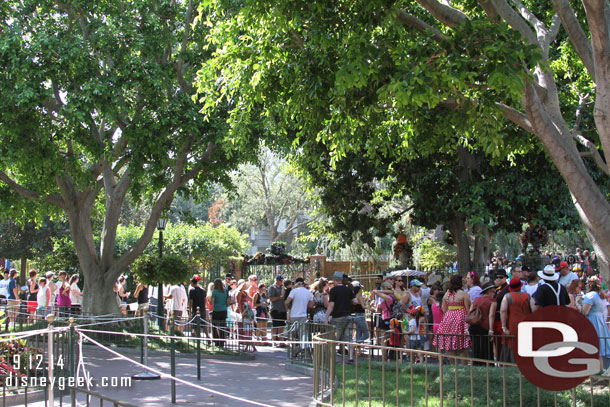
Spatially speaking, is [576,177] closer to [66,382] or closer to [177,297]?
[66,382]

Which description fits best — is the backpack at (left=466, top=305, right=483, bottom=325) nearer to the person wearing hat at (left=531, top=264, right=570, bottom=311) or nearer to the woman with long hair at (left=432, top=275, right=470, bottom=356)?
the woman with long hair at (left=432, top=275, right=470, bottom=356)

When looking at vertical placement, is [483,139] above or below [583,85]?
below

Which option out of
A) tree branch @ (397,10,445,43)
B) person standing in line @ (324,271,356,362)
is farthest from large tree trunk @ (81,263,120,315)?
tree branch @ (397,10,445,43)

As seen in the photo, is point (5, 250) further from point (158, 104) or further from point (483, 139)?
point (483, 139)

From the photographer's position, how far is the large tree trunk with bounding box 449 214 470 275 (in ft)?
63.3

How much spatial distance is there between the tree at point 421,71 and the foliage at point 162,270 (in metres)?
7.76

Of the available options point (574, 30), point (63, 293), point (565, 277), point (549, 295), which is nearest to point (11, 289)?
point (63, 293)

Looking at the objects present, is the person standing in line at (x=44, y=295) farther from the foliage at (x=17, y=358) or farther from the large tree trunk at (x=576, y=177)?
the large tree trunk at (x=576, y=177)

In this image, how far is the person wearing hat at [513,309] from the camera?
10711mm

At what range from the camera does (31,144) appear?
15844mm

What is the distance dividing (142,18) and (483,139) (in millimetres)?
10998

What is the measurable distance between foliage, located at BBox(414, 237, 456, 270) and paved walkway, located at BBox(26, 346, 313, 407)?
18.6 meters

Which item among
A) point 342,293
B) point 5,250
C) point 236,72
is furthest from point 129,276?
point 236,72

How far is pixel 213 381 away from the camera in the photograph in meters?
12.1
